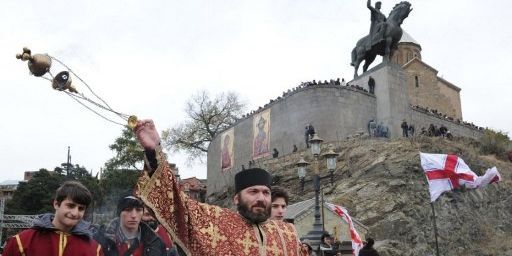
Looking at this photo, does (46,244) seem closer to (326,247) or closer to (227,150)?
(326,247)

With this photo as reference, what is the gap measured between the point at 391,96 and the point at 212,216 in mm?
30821

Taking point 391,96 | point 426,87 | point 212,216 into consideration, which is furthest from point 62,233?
point 426,87

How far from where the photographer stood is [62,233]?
391cm

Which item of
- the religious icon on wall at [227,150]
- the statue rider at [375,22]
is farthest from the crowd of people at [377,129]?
the religious icon on wall at [227,150]

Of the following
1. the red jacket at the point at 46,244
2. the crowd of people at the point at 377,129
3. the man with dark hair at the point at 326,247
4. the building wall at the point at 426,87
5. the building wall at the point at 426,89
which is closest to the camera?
the red jacket at the point at 46,244

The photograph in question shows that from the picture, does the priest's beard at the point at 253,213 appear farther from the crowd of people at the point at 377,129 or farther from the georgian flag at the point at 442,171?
the crowd of people at the point at 377,129

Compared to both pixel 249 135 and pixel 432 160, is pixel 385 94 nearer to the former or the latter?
pixel 249 135

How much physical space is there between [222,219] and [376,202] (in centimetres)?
2125

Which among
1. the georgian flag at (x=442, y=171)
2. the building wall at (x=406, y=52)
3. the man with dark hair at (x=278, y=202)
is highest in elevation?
the building wall at (x=406, y=52)

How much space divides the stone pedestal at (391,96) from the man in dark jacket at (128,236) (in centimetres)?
2911

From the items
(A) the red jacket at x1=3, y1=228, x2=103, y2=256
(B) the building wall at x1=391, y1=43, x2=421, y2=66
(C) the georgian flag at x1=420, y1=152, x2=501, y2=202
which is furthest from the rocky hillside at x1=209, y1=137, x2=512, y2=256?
(B) the building wall at x1=391, y1=43, x2=421, y2=66

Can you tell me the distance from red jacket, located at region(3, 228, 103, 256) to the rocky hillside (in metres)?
17.7

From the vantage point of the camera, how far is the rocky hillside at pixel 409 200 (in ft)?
75.0

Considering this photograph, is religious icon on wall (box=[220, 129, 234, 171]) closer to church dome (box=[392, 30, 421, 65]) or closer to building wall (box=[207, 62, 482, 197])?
building wall (box=[207, 62, 482, 197])
